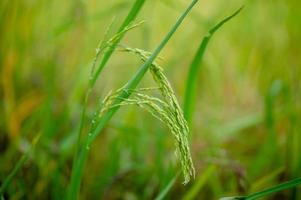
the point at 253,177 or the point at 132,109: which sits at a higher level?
the point at 132,109

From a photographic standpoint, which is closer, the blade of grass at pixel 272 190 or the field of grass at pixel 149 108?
the blade of grass at pixel 272 190

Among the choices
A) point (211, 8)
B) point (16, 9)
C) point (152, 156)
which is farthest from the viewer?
point (211, 8)

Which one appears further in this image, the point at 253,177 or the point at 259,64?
the point at 259,64

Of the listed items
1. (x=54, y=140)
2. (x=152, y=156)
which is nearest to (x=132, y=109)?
Answer: (x=152, y=156)

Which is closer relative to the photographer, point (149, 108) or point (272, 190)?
point (272, 190)

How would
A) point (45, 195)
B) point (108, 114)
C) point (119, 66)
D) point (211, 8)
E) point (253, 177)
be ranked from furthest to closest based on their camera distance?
point (211, 8) → point (119, 66) → point (253, 177) → point (45, 195) → point (108, 114)

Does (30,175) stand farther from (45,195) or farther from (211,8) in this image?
(211,8)

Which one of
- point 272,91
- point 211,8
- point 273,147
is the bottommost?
point 273,147

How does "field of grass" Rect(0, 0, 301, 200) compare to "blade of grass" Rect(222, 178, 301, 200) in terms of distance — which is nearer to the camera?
"blade of grass" Rect(222, 178, 301, 200)
